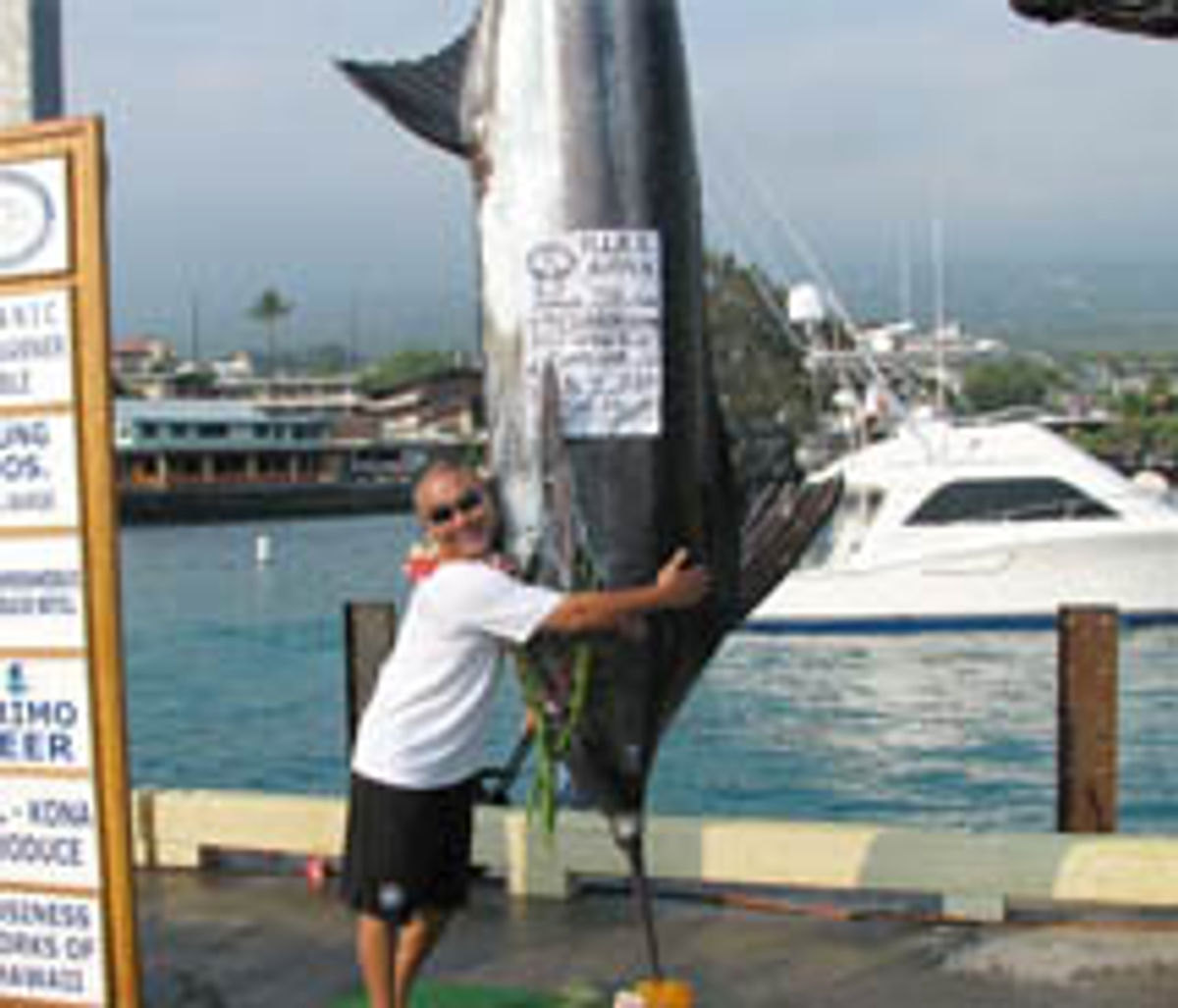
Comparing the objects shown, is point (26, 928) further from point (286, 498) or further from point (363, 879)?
point (286, 498)

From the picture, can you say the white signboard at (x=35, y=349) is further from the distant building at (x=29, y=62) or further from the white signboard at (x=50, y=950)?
the white signboard at (x=50, y=950)

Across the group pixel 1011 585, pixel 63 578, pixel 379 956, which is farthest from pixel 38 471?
pixel 1011 585

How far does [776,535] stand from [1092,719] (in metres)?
2.36

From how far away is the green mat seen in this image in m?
3.42

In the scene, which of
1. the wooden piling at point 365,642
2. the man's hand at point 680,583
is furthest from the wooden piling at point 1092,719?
the man's hand at point 680,583

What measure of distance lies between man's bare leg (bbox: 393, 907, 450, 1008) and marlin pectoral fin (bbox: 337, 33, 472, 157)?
51.9 inches

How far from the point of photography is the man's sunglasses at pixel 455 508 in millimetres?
2795

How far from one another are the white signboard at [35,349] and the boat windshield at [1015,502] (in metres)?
14.9

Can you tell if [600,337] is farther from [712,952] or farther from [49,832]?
[712,952]

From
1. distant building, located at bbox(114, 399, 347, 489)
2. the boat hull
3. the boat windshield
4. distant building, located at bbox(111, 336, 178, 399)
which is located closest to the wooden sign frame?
the boat hull

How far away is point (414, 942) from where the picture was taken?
2.89 meters

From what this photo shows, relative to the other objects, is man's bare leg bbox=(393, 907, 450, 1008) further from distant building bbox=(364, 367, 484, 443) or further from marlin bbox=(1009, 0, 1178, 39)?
distant building bbox=(364, 367, 484, 443)

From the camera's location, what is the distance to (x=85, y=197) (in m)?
2.90

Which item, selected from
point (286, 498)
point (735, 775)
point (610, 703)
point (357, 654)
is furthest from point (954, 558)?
point (286, 498)
